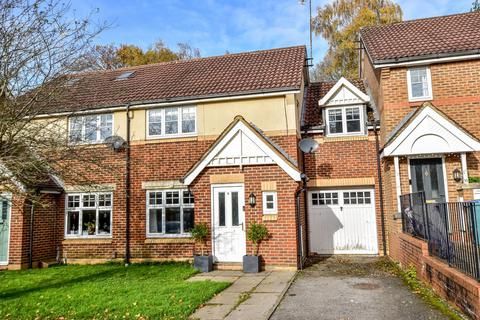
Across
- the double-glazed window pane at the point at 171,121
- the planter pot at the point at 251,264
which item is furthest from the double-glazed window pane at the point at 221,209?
the double-glazed window pane at the point at 171,121

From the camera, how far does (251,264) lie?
1111 centimetres

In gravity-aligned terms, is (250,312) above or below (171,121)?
below

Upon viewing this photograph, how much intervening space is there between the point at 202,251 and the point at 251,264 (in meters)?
1.70

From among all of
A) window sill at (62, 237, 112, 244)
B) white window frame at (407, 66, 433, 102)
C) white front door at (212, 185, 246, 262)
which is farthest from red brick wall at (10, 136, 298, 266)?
white window frame at (407, 66, 433, 102)

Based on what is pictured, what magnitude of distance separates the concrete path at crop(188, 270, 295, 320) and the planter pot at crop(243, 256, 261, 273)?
19cm

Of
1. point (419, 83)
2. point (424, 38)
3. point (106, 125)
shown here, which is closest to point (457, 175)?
point (419, 83)

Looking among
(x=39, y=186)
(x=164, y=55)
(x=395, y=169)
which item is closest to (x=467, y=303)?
(x=395, y=169)

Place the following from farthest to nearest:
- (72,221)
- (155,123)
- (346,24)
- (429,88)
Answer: (346,24)
(72,221)
(155,123)
(429,88)

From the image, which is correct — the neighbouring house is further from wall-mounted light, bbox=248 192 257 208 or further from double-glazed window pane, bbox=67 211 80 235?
double-glazed window pane, bbox=67 211 80 235

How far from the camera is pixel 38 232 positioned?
45.1ft

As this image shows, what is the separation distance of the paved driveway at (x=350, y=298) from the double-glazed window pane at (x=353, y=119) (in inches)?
209

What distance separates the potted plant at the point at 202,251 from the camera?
1145cm

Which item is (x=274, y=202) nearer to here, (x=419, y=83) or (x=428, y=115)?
(x=428, y=115)

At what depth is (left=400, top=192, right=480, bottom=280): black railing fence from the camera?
6.10 metres
